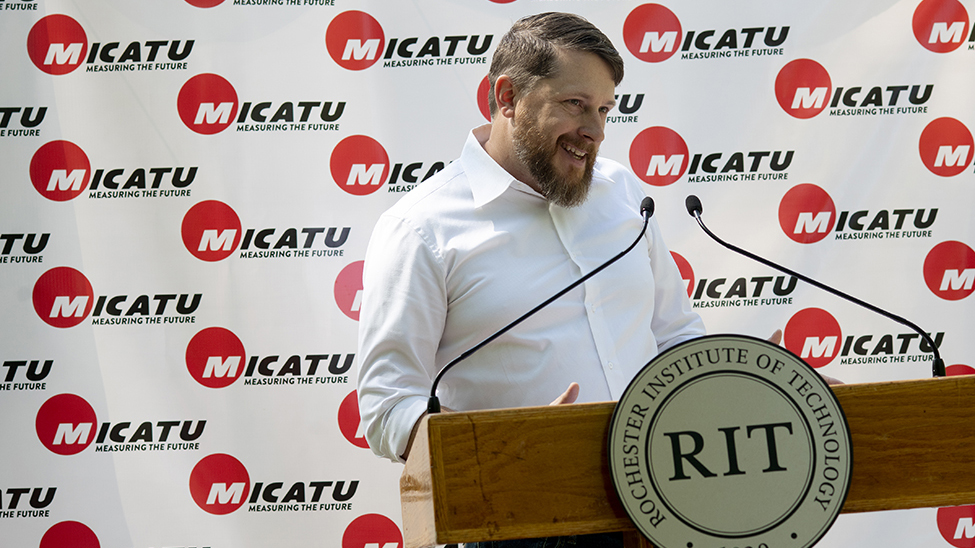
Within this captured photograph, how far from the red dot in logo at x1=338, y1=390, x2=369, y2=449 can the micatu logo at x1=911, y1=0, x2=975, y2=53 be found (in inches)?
73.5

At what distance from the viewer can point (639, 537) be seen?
1.04 metres

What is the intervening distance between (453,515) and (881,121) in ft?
6.40

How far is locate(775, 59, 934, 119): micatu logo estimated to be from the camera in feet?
7.97

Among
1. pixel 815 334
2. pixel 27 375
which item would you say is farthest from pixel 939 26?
pixel 27 375

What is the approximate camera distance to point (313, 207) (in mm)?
2385

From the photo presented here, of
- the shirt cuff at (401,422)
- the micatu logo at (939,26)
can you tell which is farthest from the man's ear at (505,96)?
the micatu logo at (939,26)

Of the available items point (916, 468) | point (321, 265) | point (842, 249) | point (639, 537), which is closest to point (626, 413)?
point (639, 537)

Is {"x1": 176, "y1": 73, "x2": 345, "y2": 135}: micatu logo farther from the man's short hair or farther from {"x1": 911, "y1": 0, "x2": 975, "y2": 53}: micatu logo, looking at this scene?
{"x1": 911, "y1": 0, "x2": 975, "y2": 53}: micatu logo

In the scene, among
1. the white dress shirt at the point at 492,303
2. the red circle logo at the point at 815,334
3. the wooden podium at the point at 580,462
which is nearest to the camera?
the wooden podium at the point at 580,462

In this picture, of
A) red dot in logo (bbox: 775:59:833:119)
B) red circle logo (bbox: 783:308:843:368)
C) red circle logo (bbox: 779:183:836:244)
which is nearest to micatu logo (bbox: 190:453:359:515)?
red circle logo (bbox: 783:308:843:368)

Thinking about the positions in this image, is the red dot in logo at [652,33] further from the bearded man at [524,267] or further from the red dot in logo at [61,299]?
the red dot in logo at [61,299]

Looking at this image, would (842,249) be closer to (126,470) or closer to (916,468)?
(916,468)

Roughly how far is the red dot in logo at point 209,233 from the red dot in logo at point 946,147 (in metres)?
1.92

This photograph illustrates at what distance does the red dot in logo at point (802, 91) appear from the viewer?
7.97ft
